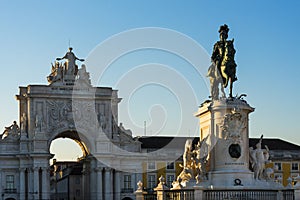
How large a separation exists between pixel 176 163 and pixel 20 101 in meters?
18.3

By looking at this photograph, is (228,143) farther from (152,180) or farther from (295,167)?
(295,167)

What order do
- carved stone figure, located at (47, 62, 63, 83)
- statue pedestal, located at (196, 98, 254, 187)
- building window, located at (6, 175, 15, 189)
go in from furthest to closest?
carved stone figure, located at (47, 62, 63, 83) < building window, located at (6, 175, 15, 189) < statue pedestal, located at (196, 98, 254, 187)

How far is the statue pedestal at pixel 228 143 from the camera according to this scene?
30.0m

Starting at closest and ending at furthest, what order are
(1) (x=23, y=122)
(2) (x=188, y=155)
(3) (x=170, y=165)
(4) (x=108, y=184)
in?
(2) (x=188, y=155), (1) (x=23, y=122), (4) (x=108, y=184), (3) (x=170, y=165)

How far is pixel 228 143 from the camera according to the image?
99.2 ft

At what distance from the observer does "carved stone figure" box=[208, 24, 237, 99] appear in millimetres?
31062

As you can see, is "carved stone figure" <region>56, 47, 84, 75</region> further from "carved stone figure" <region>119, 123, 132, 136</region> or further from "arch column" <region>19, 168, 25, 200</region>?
"arch column" <region>19, 168, 25, 200</region>

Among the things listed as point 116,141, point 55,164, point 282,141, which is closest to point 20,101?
point 116,141

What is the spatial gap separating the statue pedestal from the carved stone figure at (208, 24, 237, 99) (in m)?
0.94

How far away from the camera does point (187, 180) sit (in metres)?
30.3

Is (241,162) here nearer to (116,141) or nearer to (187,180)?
(187,180)

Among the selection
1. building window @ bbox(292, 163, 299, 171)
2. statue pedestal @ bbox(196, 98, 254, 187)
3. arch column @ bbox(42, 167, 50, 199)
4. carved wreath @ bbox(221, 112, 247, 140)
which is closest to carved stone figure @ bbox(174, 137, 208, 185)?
statue pedestal @ bbox(196, 98, 254, 187)

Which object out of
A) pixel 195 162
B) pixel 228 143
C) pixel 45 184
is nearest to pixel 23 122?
pixel 45 184

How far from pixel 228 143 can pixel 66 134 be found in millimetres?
50611
